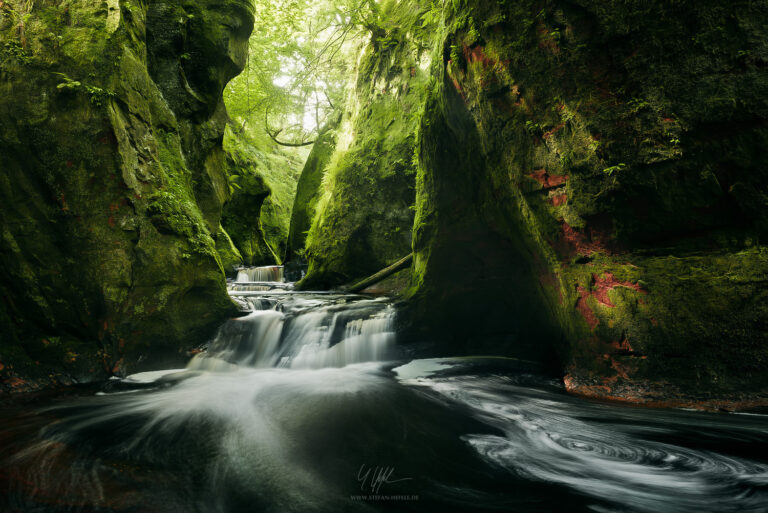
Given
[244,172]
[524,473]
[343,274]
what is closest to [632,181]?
[524,473]

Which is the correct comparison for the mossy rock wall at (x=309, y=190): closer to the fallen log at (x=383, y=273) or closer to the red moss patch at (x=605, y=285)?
the fallen log at (x=383, y=273)

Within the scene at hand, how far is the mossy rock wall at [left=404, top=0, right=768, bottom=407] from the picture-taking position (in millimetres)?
3016

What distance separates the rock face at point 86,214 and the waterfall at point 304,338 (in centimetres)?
51

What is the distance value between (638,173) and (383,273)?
20.3 ft

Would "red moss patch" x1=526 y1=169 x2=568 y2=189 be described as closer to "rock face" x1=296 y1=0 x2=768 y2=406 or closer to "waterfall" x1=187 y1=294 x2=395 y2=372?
"rock face" x1=296 y1=0 x2=768 y2=406

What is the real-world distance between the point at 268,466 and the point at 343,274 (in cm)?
773

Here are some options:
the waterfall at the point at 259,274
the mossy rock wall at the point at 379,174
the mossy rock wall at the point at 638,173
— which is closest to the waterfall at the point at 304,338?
the mossy rock wall at the point at 638,173

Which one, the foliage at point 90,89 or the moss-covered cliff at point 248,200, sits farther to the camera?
the moss-covered cliff at point 248,200

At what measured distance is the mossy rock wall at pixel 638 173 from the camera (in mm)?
3016

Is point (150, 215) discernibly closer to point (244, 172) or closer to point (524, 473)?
point (524, 473)

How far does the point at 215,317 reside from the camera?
5594mm
